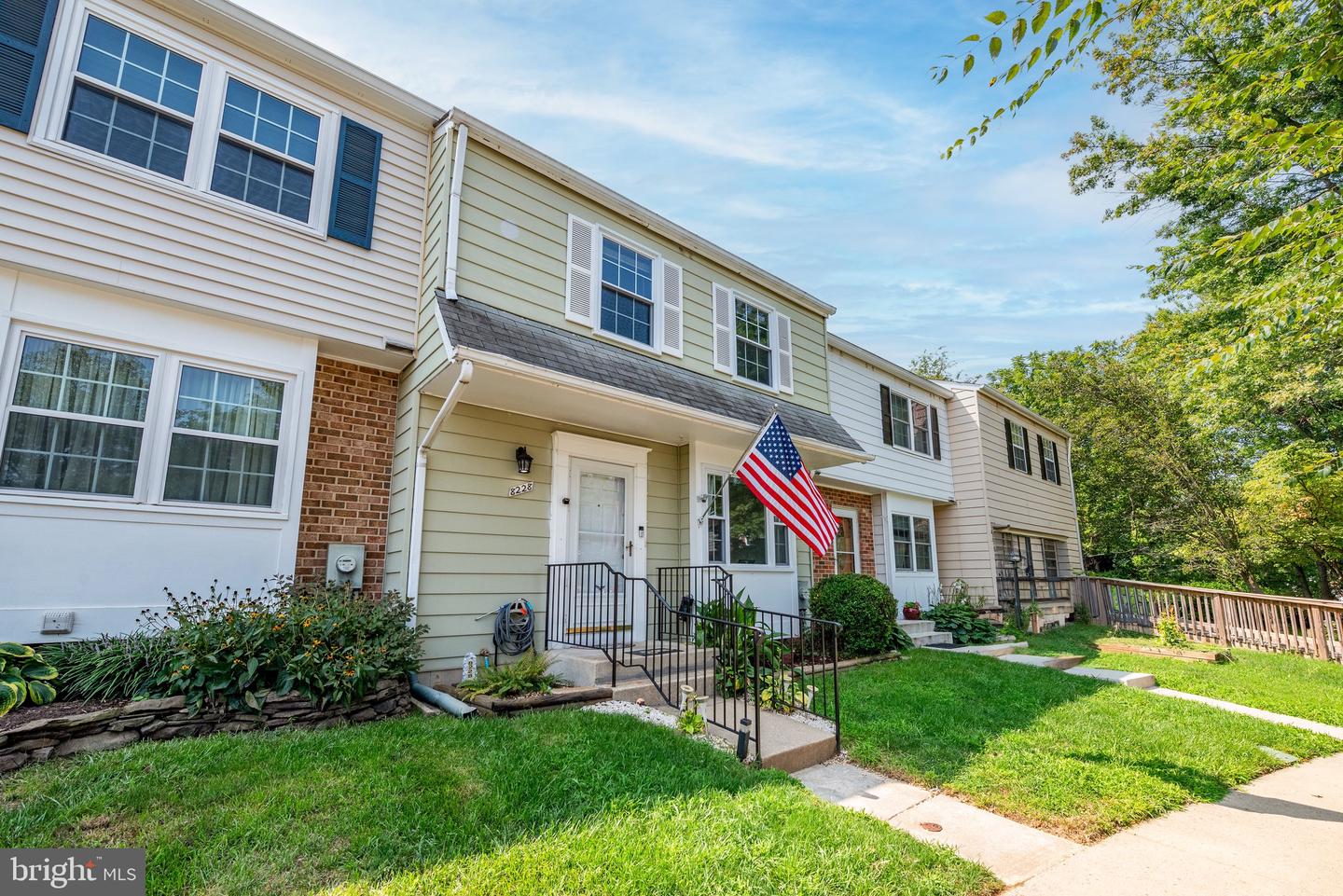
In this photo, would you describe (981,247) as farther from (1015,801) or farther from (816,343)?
(1015,801)

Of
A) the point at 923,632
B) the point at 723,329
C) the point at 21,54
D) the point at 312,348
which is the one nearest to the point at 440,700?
the point at 312,348

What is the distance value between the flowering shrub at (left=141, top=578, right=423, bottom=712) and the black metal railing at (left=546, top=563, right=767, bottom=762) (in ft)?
5.38

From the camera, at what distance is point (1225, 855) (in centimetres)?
337

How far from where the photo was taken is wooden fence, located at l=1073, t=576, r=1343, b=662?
10.5m

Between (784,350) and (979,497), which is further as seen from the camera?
(979,497)

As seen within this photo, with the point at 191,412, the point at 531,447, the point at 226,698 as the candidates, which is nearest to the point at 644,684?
the point at 531,447

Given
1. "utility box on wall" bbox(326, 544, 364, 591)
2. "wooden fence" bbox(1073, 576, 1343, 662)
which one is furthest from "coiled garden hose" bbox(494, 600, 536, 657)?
"wooden fence" bbox(1073, 576, 1343, 662)

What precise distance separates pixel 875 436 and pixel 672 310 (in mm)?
6326

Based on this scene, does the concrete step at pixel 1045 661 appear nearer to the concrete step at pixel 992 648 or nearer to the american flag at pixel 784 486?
the concrete step at pixel 992 648

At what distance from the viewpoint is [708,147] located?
8047 mm

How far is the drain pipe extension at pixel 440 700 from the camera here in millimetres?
4670

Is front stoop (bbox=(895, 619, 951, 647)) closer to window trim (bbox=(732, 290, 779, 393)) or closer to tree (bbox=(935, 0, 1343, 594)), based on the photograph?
window trim (bbox=(732, 290, 779, 393))

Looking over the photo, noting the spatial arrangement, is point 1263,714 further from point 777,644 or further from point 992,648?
point 777,644

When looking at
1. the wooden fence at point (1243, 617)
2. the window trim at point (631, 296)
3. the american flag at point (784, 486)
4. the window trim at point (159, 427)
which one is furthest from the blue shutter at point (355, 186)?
the wooden fence at point (1243, 617)
